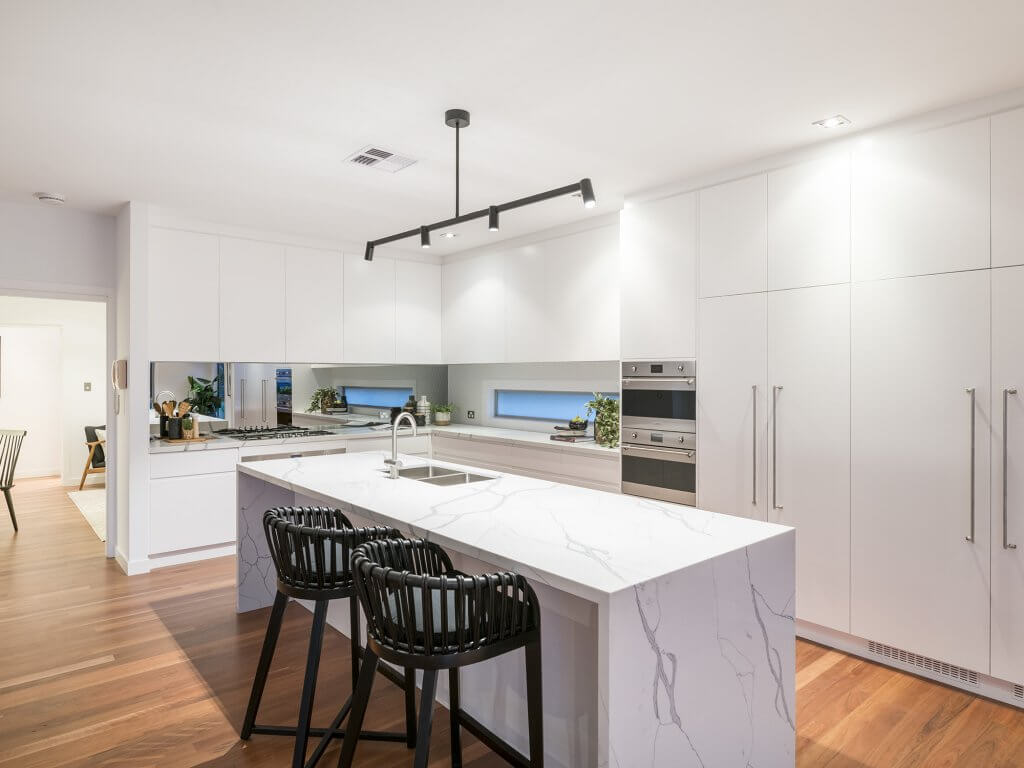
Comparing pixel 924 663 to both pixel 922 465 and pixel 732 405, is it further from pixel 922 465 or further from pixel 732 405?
pixel 732 405

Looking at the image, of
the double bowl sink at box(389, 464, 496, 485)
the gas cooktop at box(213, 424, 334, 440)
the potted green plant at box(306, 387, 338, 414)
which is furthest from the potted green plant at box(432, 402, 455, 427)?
the double bowl sink at box(389, 464, 496, 485)

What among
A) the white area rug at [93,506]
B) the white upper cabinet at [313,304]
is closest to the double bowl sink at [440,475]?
the white upper cabinet at [313,304]

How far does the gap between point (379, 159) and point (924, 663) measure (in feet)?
Answer: 11.4

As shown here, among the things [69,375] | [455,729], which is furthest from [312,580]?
[69,375]

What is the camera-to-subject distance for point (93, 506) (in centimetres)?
620

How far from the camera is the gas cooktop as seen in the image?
16.2ft

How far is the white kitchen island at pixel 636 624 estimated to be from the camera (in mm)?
1499

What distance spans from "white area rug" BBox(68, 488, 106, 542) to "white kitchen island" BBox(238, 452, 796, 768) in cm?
404

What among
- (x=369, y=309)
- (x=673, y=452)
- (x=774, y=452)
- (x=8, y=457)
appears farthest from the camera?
(x=369, y=309)

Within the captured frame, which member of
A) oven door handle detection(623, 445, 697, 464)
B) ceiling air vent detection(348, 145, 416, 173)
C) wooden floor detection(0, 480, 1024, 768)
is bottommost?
wooden floor detection(0, 480, 1024, 768)

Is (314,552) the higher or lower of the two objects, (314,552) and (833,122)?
the lower

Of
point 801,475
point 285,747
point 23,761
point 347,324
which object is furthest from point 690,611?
point 347,324

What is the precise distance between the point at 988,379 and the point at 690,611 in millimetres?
1816

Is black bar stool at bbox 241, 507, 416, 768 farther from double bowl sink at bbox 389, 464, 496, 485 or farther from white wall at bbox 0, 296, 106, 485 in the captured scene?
white wall at bbox 0, 296, 106, 485
